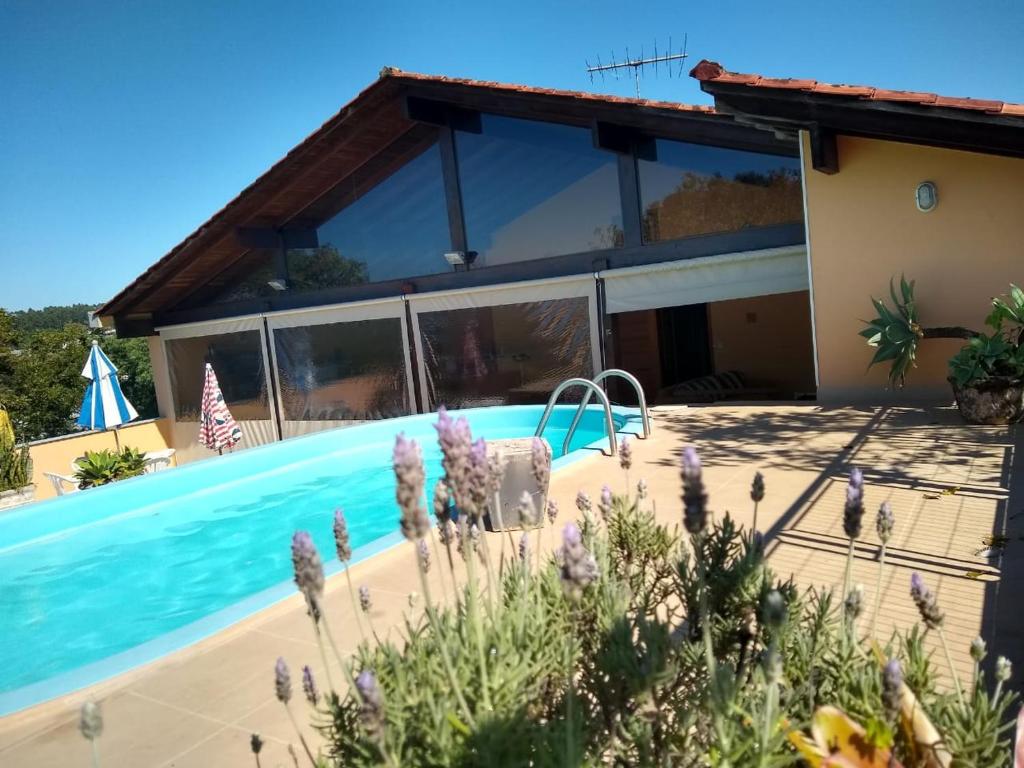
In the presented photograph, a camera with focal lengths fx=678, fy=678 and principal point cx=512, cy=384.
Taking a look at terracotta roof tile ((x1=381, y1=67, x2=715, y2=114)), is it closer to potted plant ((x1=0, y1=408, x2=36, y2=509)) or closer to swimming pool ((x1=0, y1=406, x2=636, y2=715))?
swimming pool ((x1=0, y1=406, x2=636, y2=715))

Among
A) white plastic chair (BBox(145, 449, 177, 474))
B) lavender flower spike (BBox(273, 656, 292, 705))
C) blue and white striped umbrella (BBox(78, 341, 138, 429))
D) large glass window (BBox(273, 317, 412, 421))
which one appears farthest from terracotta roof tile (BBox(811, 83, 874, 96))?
blue and white striped umbrella (BBox(78, 341, 138, 429))

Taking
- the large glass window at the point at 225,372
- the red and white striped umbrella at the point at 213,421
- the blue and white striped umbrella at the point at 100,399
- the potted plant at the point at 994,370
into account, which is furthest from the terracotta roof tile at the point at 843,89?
the large glass window at the point at 225,372

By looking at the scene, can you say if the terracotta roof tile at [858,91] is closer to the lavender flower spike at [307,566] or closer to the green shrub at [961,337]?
the green shrub at [961,337]

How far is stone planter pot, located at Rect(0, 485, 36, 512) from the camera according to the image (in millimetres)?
10459

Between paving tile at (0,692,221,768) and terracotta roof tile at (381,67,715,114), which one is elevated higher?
terracotta roof tile at (381,67,715,114)

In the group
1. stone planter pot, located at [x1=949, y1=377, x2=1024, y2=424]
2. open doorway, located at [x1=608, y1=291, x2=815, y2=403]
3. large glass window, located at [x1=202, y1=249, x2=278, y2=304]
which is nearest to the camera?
stone planter pot, located at [x1=949, y1=377, x2=1024, y2=424]

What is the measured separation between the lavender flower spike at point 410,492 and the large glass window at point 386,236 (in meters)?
12.8

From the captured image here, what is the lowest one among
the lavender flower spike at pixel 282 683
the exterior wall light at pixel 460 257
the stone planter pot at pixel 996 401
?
the stone planter pot at pixel 996 401

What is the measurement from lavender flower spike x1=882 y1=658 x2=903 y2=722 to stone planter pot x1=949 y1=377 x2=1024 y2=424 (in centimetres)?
705

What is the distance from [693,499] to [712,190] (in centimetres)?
1030

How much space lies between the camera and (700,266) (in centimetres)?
1088

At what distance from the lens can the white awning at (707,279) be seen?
10.1 metres

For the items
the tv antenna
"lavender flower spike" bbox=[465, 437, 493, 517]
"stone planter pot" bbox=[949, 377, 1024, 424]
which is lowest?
"stone planter pot" bbox=[949, 377, 1024, 424]

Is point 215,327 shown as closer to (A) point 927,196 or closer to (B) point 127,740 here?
(A) point 927,196
